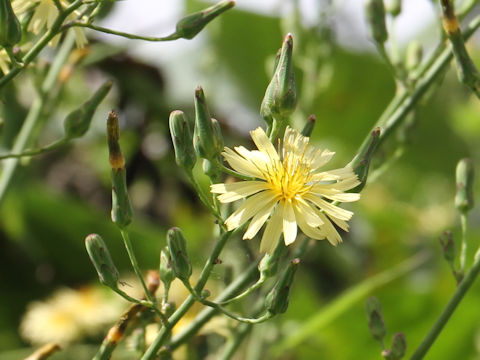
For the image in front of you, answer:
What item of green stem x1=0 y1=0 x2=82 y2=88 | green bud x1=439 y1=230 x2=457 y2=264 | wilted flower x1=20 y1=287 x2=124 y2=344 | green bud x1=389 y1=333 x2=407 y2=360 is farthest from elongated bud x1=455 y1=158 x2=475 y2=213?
wilted flower x1=20 y1=287 x2=124 y2=344

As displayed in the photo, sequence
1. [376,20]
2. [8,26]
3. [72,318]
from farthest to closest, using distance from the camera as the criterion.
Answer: [72,318]
[376,20]
[8,26]

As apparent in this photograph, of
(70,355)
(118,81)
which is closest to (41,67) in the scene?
(70,355)

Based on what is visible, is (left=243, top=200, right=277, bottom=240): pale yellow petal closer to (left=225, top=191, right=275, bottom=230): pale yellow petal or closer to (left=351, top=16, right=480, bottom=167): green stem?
(left=225, top=191, right=275, bottom=230): pale yellow petal

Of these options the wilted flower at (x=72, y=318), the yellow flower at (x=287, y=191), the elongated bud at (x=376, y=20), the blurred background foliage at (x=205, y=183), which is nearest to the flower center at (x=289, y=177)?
the yellow flower at (x=287, y=191)

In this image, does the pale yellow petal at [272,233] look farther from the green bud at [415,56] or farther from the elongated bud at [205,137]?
the green bud at [415,56]

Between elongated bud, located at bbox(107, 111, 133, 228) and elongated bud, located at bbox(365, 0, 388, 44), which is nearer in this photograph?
elongated bud, located at bbox(107, 111, 133, 228)

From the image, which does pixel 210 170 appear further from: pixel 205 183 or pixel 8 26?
pixel 205 183

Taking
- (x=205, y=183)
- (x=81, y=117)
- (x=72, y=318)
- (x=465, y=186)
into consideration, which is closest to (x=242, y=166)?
(x=81, y=117)
